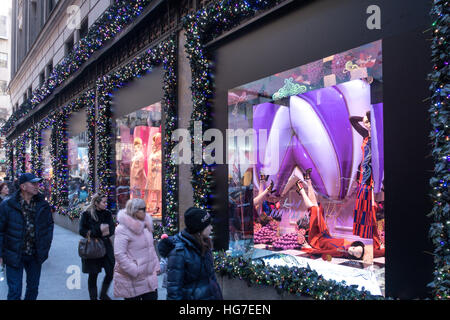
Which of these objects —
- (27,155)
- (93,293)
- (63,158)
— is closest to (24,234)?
(93,293)

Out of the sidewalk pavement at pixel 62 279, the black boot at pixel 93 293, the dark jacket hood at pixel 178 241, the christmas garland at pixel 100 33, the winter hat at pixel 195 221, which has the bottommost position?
the sidewalk pavement at pixel 62 279

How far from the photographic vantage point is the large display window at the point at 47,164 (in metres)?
18.6

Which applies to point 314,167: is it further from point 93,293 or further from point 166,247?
point 93,293

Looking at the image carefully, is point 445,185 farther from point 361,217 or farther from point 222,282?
point 222,282

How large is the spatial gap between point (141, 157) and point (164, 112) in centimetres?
227

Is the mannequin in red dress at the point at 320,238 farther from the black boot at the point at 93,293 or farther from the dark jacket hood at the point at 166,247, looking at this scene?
the black boot at the point at 93,293

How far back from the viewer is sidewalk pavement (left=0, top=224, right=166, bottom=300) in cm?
626

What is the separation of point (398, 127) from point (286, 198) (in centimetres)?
246

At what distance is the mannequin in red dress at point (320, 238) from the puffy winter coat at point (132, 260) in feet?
8.75

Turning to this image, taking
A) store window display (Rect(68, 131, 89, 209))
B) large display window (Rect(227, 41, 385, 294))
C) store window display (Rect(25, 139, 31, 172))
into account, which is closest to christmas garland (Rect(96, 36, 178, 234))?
large display window (Rect(227, 41, 385, 294))

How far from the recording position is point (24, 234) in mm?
4992

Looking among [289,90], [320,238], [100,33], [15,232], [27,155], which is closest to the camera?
[15,232]

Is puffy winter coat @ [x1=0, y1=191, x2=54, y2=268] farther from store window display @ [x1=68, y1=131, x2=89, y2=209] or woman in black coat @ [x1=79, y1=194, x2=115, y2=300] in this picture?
store window display @ [x1=68, y1=131, x2=89, y2=209]

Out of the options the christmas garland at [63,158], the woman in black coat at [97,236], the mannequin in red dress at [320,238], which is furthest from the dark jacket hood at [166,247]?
the christmas garland at [63,158]
